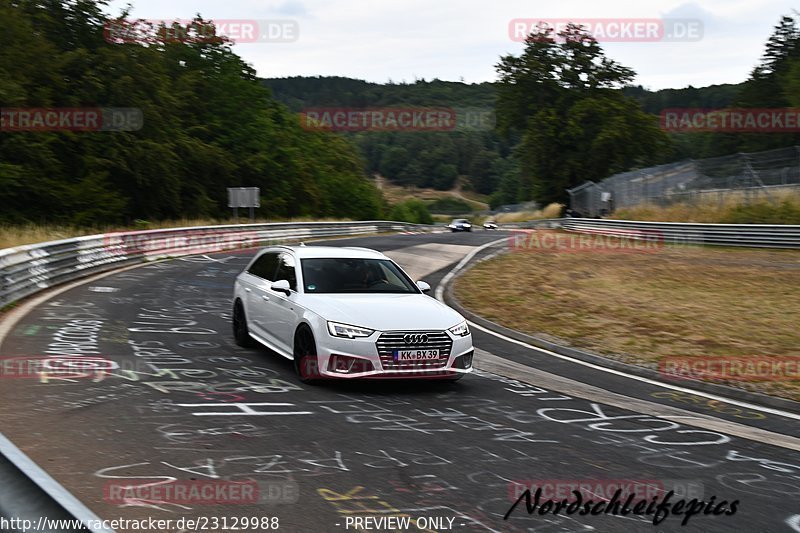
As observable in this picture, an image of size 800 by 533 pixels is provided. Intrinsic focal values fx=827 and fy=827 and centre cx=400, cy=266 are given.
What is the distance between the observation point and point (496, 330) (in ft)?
48.1

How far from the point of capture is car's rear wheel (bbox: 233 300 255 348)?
11.7 metres

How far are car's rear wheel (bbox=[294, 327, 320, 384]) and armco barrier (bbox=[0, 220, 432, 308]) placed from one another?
23.6 feet

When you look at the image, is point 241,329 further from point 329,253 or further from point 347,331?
point 347,331

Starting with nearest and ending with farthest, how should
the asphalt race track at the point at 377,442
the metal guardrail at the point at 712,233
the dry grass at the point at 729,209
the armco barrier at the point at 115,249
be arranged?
the asphalt race track at the point at 377,442, the armco barrier at the point at 115,249, the metal guardrail at the point at 712,233, the dry grass at the point at 729,209

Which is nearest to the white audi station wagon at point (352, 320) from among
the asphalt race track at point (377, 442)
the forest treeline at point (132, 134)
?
the asphalt race track at point (377, 442)

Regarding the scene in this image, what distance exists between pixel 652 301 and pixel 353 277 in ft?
32.6

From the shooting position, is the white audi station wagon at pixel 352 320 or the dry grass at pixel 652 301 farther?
the dry grass at pixel 652 301

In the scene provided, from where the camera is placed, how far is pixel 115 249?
24.2 metres

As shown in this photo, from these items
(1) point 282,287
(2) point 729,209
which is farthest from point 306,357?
(2) point 729,209

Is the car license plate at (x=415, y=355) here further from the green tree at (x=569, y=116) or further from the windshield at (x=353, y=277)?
the green tree at (x=569, y=116)

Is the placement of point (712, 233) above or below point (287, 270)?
below

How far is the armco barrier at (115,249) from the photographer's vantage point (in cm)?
1568

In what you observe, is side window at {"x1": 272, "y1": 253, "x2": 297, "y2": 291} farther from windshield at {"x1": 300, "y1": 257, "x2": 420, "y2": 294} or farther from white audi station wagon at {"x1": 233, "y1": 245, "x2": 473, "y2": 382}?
windshield at {"x1": 300, "y1": 257, "x2": 420, "y2": 294}

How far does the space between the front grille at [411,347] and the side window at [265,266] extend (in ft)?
8.98
